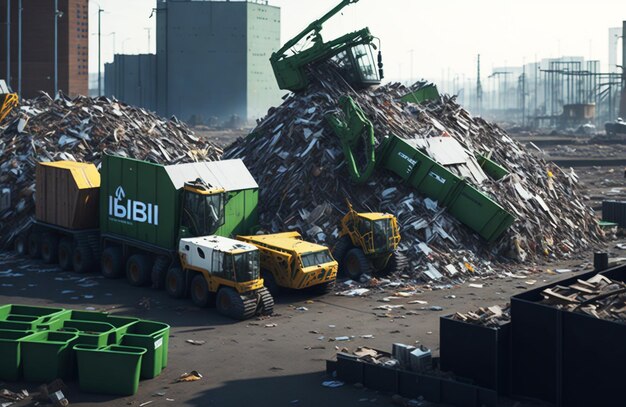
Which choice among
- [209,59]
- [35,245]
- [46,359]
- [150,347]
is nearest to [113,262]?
[35,245]

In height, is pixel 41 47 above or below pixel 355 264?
above

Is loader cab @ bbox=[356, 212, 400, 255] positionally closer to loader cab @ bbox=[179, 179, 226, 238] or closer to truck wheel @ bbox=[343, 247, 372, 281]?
truck wheel @ bbox=[343, 247, 372, 281]

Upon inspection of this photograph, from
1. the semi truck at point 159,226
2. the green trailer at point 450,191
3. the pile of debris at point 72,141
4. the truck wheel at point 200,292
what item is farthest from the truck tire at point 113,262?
the green trailer at point 450,191

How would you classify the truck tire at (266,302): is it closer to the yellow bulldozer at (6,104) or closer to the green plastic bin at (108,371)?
the green plastic bin at (108,371)

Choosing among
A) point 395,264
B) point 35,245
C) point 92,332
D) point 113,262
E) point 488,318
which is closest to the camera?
point 488,318

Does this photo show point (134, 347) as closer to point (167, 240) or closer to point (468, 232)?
point (167, 240)

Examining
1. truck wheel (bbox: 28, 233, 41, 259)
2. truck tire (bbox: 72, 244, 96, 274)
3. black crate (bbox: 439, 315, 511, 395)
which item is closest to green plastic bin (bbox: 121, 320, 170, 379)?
black crate (bbox: 439, 315, 511, 395)

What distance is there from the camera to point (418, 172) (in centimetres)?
3195

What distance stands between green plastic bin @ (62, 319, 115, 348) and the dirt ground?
0.91 meters

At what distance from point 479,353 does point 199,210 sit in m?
10.7

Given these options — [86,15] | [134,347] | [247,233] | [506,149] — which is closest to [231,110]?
[86,15]

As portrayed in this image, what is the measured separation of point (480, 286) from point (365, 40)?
11.8 meters

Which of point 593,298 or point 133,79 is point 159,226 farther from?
point 133,79

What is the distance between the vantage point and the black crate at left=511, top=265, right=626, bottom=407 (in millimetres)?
16266
